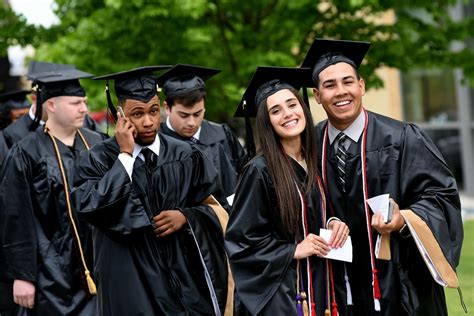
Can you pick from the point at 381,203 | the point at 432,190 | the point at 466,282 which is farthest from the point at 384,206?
the point at 466,282

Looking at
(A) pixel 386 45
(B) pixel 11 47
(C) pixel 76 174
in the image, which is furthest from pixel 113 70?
(C) pixel 76 174

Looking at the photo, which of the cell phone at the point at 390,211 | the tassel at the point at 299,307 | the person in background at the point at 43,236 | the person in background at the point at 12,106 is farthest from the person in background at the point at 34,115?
the cell phone at the point at 390,211

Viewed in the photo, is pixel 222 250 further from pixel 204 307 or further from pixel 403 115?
pixel 403 115

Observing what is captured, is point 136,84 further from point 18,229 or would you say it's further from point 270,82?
point 18,229

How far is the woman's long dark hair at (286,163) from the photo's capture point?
477 centimetres

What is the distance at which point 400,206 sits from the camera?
16.2ft

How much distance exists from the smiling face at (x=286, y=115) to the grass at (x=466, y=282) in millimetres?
3951

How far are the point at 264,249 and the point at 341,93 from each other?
95 cm

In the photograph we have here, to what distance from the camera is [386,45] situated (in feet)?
38.2

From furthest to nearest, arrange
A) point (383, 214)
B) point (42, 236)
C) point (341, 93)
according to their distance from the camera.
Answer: point (42, 236) < point (341, 93) < point (383, 214)

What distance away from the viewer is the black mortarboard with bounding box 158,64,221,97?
22.4ft

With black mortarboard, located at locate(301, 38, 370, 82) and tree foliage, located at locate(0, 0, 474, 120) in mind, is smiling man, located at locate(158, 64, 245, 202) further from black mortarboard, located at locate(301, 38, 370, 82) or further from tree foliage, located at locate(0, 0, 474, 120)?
tree foliage, located at locate(0, 0, 474, 120)

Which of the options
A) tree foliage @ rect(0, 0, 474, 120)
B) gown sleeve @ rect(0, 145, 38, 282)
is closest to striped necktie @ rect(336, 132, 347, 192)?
gown sleeve @ rect(0, 145, 38, 282)

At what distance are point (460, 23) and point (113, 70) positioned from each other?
4558 millimetres
